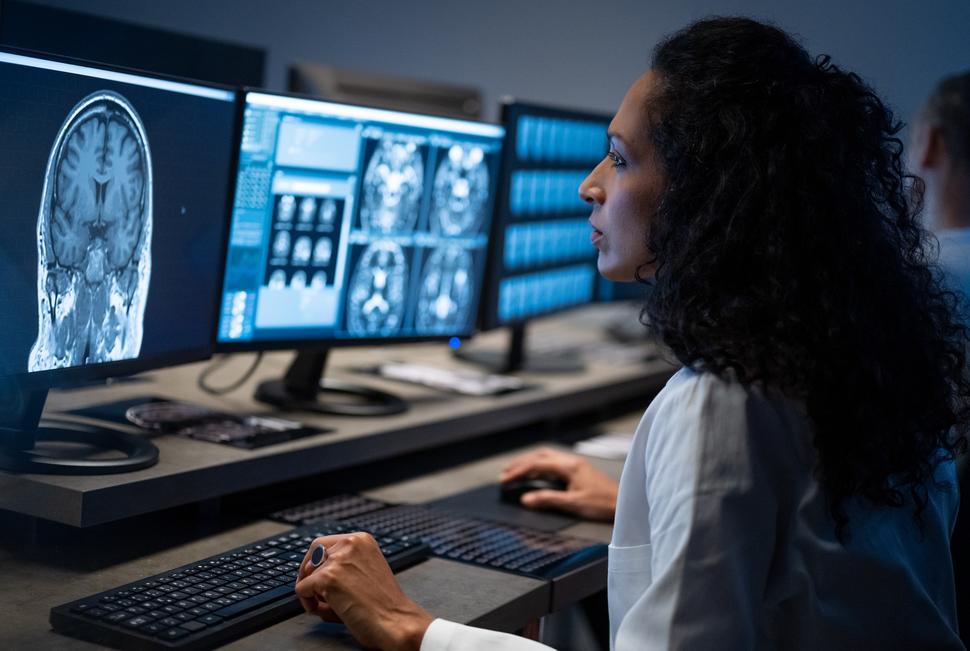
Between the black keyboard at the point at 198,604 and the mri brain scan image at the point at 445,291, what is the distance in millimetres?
743

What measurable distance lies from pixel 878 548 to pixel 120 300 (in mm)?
946

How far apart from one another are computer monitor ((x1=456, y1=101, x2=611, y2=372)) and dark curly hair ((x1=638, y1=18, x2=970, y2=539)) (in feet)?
3.45

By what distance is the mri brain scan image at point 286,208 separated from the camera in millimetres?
1732

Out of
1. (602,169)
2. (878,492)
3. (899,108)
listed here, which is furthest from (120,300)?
(899,108)

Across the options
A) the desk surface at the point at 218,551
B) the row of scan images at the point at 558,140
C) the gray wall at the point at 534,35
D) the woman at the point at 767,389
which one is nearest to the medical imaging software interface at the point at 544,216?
the row of scan images at the point at 558,140

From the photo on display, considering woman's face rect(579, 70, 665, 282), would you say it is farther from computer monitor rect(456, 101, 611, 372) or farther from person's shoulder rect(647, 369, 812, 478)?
computer monitor rect(456, 101, 611, 372)

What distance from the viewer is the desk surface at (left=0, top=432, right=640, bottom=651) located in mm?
1185

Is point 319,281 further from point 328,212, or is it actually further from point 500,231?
point 500,231

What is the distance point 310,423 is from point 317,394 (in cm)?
17

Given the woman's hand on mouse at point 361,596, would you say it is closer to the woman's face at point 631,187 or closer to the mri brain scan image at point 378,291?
the woman's face at point 631,187

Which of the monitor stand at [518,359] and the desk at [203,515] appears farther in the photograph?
the monitor stand at [518,359]

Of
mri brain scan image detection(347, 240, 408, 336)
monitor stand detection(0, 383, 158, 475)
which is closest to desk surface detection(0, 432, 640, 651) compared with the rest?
monitor stand detection(0, 383, 158, 475)

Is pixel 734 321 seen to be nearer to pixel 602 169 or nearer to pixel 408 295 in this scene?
pixel 602 169

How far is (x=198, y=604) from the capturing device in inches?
47.3
